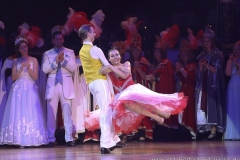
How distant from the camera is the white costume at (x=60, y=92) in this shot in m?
8.51

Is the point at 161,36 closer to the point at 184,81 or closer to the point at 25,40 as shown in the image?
the point at 184,81

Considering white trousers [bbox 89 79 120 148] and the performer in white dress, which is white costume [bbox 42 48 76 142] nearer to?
the performer in white dress

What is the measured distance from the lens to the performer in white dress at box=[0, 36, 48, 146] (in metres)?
8.39

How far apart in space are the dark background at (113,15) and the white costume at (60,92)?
3.62 feet

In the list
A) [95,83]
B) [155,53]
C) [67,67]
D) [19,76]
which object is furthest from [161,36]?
[95,83]

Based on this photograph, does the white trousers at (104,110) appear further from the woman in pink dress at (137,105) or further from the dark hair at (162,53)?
the dark hair at (162,53)

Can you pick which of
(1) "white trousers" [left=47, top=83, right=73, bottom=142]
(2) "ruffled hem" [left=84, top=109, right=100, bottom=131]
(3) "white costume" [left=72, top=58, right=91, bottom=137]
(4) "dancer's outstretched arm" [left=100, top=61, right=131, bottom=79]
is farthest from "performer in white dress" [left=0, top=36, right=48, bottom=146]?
(4) "dancer's outstretched arm" [left=100, top=61, right=131, bottom=79]

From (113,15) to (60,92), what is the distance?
2.42 meters

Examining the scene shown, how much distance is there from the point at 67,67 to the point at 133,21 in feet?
5.45

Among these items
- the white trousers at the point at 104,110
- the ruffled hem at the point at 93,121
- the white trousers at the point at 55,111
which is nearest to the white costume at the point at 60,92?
the white trousers at the point at 55,111

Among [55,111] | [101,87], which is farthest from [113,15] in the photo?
[101,87]

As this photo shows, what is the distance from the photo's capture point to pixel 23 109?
846 centimetres

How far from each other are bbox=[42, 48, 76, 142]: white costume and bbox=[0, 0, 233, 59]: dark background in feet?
3.62

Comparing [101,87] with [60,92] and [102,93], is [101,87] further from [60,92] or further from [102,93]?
[60,92]
